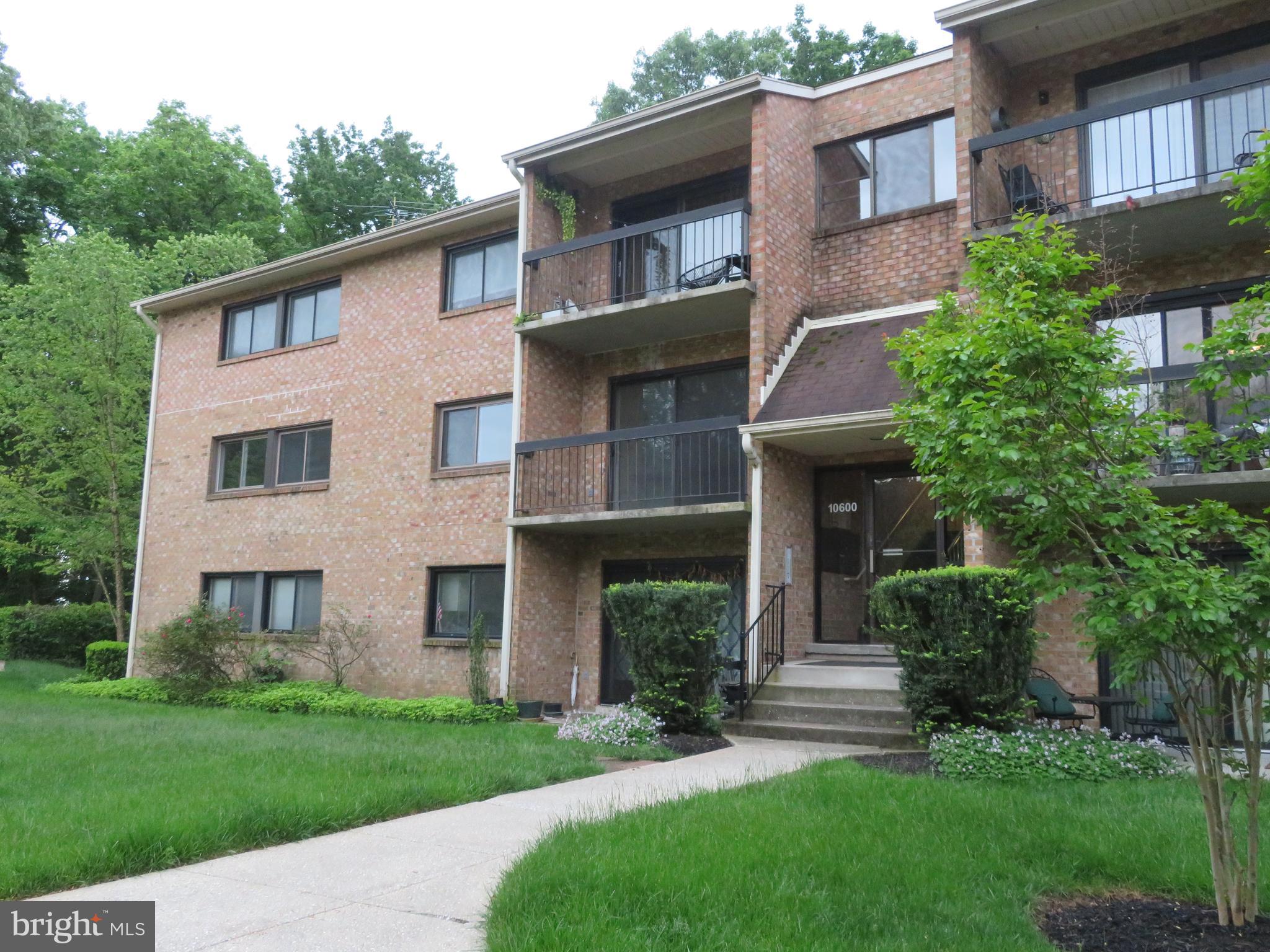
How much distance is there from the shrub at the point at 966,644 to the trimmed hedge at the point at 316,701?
6.03 m

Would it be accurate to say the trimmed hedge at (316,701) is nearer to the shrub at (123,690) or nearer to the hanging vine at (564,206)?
the shrub at (123,690)

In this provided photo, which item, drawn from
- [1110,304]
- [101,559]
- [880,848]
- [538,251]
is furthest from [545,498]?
[101,559]

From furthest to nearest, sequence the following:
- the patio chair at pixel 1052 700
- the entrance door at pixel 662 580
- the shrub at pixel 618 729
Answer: the entrance door at pixel 662 580 → the shrub at pixel 618 729 → the patio chair at pixel 1052 700

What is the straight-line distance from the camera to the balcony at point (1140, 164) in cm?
1048

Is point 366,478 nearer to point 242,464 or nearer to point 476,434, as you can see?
point 476,434

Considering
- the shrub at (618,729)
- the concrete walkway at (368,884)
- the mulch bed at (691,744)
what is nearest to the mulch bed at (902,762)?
the mulch bed at (691,744)

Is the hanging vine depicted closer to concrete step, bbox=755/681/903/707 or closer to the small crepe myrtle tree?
concrete step, bbox=755/681/903/707

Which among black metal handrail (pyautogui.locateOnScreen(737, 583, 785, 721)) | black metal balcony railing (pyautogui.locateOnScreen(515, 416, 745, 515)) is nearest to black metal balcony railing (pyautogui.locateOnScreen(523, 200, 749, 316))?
black metal balcony railing (pyautogui.locateOnScreen(515, 416, 745, 515))

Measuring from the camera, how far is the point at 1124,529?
520 cm

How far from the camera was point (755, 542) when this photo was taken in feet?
39.8

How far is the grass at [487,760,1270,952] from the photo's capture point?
421 cm

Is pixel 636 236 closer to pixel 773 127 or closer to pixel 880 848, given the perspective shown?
pixel 773 127

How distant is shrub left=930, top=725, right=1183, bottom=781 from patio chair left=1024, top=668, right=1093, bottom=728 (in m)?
1.39

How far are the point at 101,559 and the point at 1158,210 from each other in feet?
71.9
